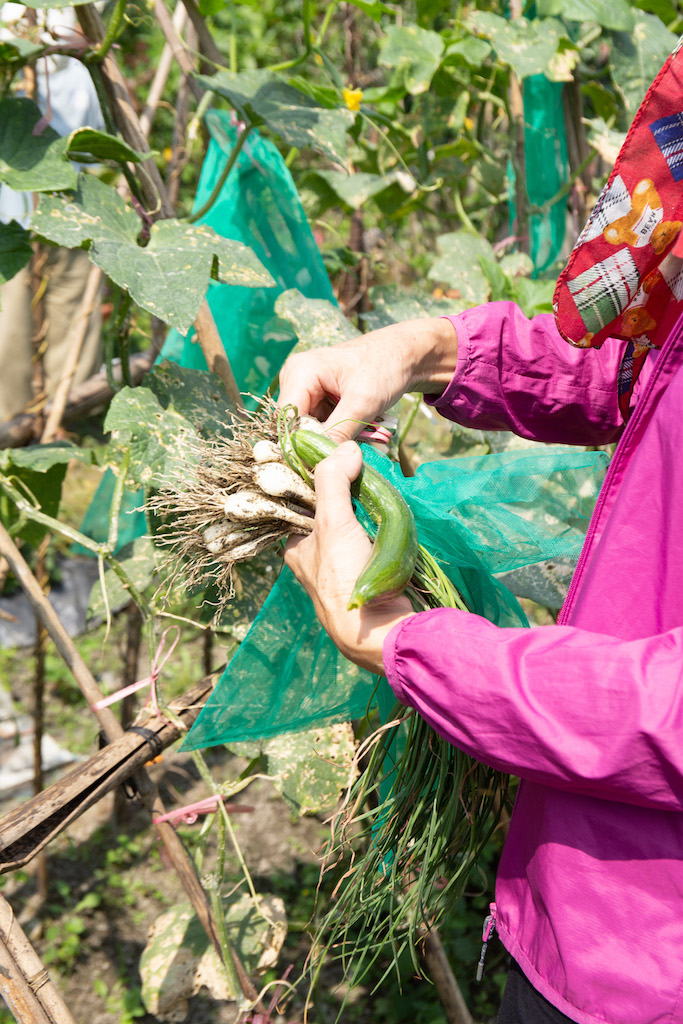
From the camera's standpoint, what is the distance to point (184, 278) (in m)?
1.05

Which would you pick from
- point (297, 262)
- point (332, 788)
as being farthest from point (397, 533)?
point (297, 262)

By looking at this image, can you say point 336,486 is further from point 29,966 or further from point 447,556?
point 29,966

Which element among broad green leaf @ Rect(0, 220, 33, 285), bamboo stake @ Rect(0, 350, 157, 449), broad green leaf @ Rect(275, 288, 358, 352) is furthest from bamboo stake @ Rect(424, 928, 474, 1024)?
bamboo stake @ Rect(0, 350, 157, 449)

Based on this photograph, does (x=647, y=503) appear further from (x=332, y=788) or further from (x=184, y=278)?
(x=332, y=788)

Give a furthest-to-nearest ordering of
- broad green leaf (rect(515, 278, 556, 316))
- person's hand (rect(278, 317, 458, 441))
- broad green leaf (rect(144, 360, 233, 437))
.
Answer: broad green leaf (rect(515, 278, 556, 316)) → broad green leaf (rect(144, 360, 233, 437)) → person's hand (rect(278, 317, 458, 441))

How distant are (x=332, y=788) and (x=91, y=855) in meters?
1.13

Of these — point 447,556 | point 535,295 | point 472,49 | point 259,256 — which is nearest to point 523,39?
point 472,49

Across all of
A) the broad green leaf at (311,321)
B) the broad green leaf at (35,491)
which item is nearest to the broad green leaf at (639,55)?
the broad green leaf at (311,321)

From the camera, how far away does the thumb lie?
757 mm

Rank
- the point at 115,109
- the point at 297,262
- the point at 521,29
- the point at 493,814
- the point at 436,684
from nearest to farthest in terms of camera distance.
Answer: the point at 436,684 < the point at 493,814 < the point at 115,109 < the point at 297,262 < the point at 521,29

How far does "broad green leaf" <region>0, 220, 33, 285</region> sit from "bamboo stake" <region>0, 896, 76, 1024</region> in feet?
2.82

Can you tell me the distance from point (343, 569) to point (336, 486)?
85 mm

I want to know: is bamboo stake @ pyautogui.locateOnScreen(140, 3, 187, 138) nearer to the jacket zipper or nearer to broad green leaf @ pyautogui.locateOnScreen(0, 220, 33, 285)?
broad green leaf @ pyautogui.locateOnScreen(0, 220, 33, 285)

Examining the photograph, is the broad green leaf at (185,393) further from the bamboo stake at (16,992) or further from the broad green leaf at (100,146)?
the bamboo stake at (16,992)
